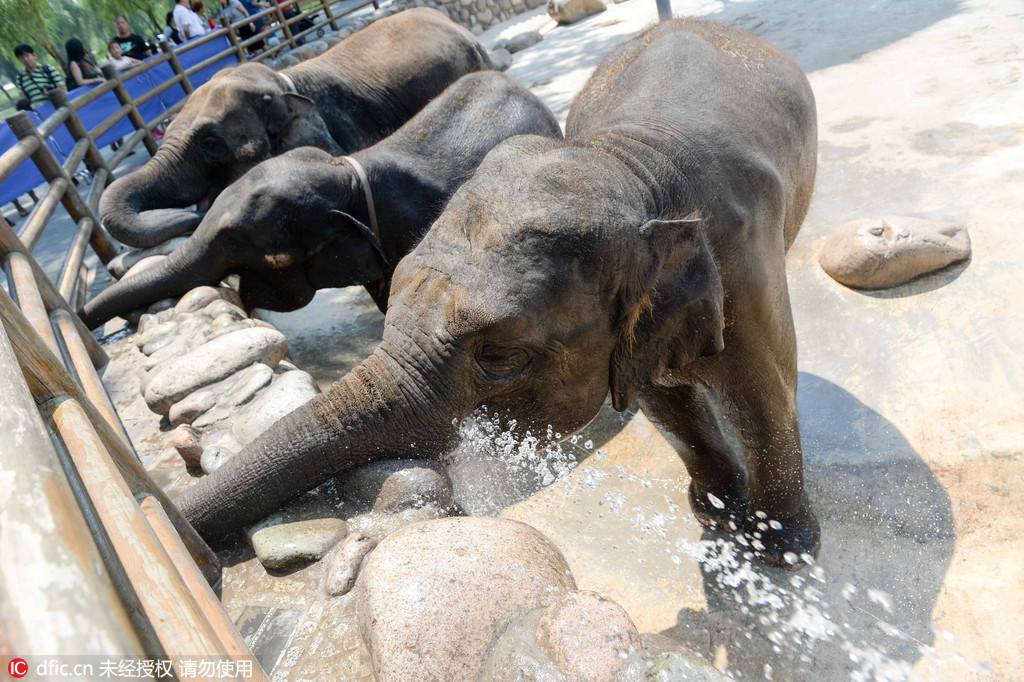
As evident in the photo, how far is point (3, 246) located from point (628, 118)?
3.64 metres

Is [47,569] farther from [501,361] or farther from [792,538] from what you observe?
[792,538]

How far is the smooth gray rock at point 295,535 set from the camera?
2.58 meters

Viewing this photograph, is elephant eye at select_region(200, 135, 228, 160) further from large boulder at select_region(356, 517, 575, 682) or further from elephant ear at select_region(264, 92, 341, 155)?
large boulder at select_region(356, 517, 575, 682)

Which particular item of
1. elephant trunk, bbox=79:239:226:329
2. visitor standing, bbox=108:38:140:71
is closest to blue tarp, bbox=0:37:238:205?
visitor standing, bbox=108:38:140:71

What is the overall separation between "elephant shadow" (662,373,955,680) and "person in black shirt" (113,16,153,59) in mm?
12148

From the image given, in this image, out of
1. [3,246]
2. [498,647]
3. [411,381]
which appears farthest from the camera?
[3,246]

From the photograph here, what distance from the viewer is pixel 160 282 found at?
5.16 meters

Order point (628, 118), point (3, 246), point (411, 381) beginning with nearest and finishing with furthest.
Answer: point (411, 381) → point (628, 118) → point (3, 246)

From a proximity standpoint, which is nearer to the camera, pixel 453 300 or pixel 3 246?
pixel 453 300

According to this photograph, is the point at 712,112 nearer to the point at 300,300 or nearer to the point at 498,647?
the point at 498,647

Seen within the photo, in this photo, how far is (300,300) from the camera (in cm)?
512

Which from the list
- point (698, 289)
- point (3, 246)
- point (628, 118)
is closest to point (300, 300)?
point (3, 246)

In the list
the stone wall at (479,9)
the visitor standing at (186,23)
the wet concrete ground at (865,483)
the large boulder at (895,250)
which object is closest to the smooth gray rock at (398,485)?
the wet concrete ground at (865,483)

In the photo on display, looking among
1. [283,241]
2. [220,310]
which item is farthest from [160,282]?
[283,241]
